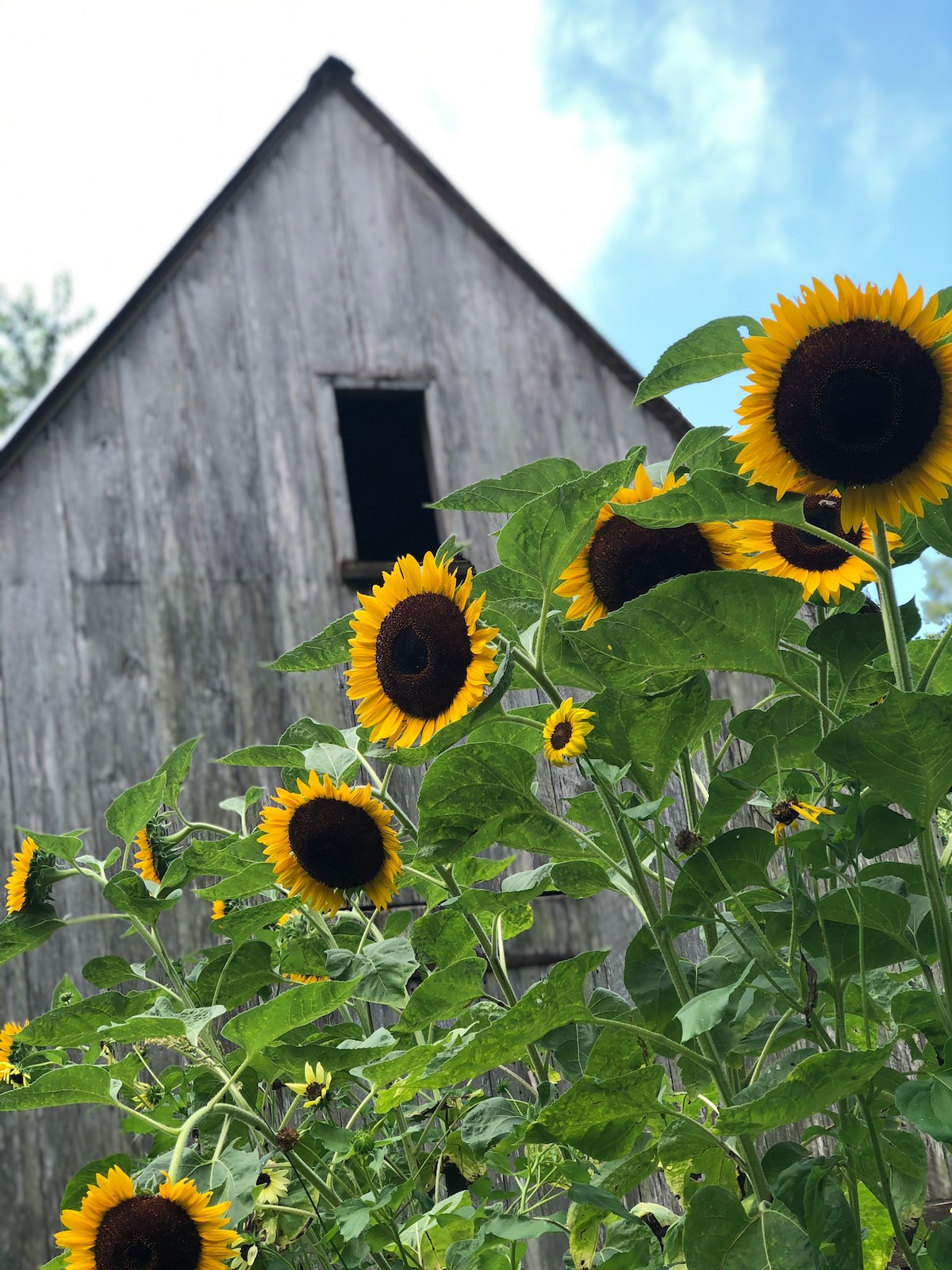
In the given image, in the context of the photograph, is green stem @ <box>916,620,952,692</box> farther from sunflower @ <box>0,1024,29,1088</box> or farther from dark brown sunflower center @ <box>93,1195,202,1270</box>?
sunflower @ <box>0,1024,29,1088</box>

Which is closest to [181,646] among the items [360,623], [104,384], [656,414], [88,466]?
[88,466]

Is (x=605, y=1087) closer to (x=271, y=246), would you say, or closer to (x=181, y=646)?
(x=181, y=646)

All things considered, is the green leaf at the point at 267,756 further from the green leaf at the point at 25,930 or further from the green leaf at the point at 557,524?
the green leaf at the point at 557,524

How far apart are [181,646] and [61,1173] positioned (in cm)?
216

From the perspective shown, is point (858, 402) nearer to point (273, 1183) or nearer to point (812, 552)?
point (812, 552)

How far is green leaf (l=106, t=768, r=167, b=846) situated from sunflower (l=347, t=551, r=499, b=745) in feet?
1.79

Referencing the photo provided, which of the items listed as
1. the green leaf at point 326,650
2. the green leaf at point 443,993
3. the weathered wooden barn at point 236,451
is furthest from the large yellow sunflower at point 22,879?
the weathered wooden barn at point 236,451

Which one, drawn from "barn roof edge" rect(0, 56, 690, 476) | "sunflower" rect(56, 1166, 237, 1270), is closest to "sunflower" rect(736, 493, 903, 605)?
"sunflower" rect(56, 1166, 237, 1270)

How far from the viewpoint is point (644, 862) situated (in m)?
1.80

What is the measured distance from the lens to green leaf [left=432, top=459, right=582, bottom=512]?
1.40 metres

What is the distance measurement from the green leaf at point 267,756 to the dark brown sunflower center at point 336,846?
0.09m

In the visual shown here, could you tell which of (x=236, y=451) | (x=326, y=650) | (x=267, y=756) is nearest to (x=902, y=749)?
(x=326, y=650)

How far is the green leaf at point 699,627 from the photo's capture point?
1151 mm

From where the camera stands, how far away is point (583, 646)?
1.22 m
